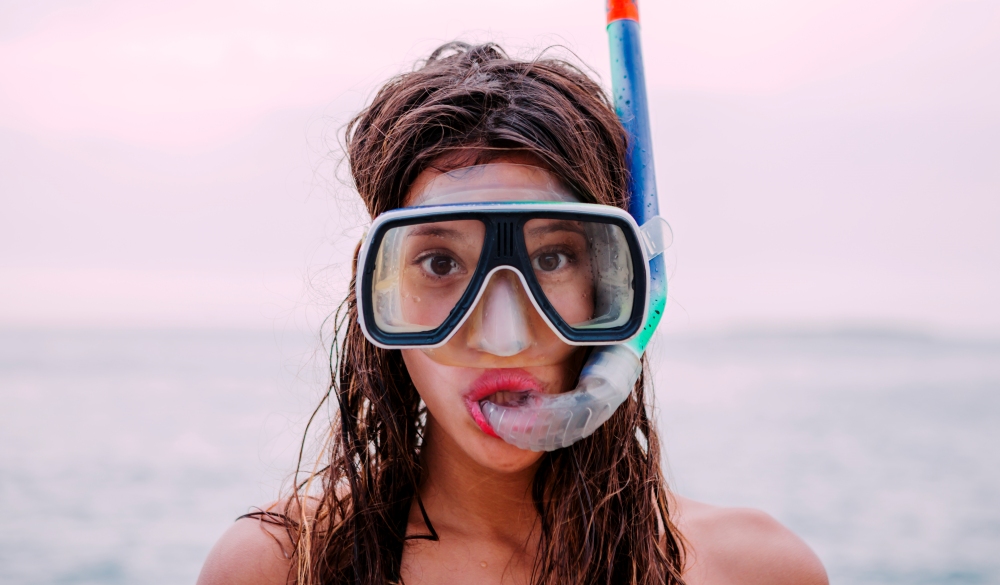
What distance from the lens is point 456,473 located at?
5.70 feet

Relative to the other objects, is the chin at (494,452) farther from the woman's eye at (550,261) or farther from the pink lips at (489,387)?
the woman's eye at (550,261)

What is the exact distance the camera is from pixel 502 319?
57.1 inches

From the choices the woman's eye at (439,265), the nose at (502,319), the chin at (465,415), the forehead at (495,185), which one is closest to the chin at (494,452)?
the chin at (465,415)

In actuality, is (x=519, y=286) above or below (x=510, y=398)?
above

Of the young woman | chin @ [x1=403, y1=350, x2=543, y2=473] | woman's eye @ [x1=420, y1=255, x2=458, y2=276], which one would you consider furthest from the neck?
woman's eye @ [x1=420, y1=255, x2=458, y2=276]

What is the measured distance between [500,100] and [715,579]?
4.18 ft

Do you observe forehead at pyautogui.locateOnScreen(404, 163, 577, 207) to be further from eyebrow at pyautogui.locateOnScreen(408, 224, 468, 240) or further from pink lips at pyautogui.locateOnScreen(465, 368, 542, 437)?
pink lips at pyautogui.locateOnScreen(465, 368, 542, 437)

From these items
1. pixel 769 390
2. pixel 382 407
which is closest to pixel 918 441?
pixel 769 390

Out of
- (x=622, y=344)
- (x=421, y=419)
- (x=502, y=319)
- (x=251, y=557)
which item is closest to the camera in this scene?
(x=502, y=319)

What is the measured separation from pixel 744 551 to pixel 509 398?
879 mm

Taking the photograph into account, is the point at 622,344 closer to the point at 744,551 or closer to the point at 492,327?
the point at 492,327

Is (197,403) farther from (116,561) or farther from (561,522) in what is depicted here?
(561,522)

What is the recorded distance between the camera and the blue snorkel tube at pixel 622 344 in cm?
145

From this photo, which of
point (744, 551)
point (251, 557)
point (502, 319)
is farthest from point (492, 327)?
point (744, 551)
